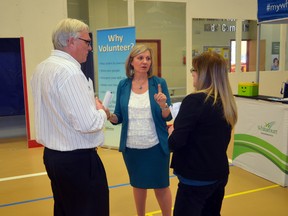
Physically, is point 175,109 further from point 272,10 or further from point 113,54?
point 113,54

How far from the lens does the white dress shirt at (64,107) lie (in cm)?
164

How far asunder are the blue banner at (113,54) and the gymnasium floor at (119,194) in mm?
1282

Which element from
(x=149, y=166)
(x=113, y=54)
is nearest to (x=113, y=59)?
(x=113, y=54)

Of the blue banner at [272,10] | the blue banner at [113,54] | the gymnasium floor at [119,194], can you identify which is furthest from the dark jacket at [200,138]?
the blue banner at [113,54]

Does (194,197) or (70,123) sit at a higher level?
(70,123)

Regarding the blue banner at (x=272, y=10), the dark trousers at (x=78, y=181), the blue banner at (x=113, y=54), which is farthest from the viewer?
the blue banner at (x=113, y=54)

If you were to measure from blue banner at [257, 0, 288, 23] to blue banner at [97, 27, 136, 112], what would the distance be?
1.83 m

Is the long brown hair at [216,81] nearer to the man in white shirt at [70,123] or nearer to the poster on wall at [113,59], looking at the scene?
the man in white shirt at [70,123]

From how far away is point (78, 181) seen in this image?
1.78m

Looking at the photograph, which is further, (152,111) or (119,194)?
(119,194)

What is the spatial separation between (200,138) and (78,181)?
71 centimetres

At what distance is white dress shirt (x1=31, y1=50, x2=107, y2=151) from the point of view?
164 centimetres

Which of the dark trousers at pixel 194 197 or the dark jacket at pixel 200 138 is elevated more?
the dark jacket at pixel 200 138

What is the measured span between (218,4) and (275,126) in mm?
4849
